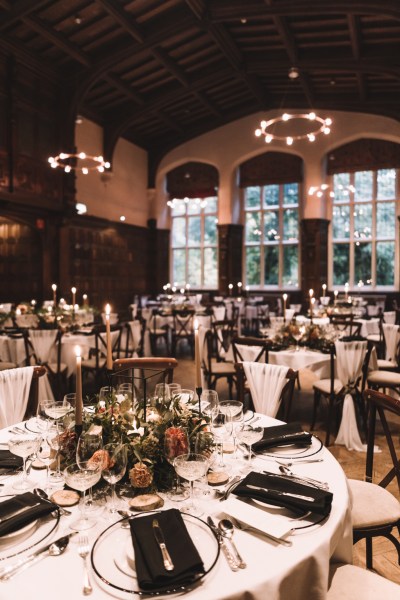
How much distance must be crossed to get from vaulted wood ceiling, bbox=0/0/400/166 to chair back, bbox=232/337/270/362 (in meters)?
6.39

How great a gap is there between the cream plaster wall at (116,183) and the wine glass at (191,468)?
37.7 ft

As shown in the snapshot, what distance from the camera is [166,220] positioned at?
Answer: 52.4 ft

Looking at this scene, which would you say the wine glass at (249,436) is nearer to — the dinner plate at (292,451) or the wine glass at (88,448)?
the dinner plate at (292,451)

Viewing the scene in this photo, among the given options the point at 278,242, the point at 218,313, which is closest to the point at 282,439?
the point at 218,313

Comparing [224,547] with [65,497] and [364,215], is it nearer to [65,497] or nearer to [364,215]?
[65,497]

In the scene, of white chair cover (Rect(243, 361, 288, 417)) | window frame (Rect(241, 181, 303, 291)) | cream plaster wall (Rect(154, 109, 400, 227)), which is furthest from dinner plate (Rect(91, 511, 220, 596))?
window frame (Rect(241, 181, 303, 291))

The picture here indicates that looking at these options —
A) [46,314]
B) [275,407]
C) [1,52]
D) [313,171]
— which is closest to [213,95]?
[313,171]

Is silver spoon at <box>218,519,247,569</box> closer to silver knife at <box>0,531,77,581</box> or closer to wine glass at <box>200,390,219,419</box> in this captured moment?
silver knife at <box>0,531,77,581</box>

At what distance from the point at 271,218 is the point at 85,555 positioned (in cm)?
1436

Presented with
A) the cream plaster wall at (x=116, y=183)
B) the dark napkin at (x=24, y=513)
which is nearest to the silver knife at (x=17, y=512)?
the dark napkin at (x=24, y=513)

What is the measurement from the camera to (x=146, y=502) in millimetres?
1610

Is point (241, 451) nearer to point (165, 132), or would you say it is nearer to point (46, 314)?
point (46, 314)

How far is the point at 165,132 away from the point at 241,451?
1432 cm

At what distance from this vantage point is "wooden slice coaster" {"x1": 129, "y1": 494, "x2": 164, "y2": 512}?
1.59 m
